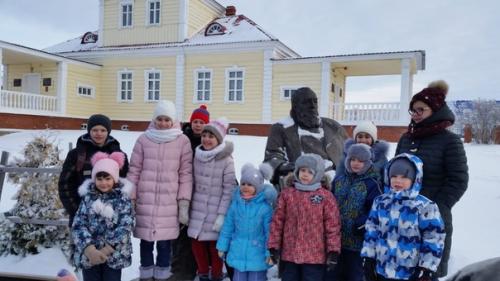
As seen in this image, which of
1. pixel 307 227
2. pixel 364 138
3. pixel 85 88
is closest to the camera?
pixel 307 227

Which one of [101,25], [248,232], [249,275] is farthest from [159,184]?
[101,25]

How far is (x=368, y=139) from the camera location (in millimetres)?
4105

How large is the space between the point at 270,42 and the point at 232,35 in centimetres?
238

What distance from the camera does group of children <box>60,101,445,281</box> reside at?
2762mm

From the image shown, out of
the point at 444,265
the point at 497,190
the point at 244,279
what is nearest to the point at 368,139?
the point at 444,265

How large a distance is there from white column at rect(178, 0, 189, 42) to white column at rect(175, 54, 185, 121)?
113 cm

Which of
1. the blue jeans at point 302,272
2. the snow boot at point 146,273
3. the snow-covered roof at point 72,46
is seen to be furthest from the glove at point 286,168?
the snow-covered roof at point 72,46

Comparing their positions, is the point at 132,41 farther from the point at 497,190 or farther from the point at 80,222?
the point at 80,222

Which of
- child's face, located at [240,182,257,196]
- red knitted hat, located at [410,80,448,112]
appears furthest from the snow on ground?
red knitted hat, located at [410,80,448,112]

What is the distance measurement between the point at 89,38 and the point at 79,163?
22.0 m

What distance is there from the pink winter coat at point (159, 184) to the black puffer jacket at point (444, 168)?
6.75ft

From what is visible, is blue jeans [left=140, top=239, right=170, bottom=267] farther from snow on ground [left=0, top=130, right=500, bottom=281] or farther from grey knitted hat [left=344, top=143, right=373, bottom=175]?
grey knitted hat [left=344, top=143, right=373, bottom=175]

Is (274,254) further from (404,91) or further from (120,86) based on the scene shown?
(120,86)

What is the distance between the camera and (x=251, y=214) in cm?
348
